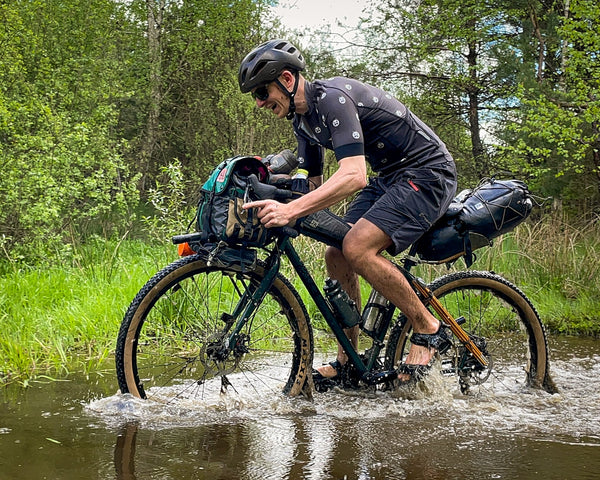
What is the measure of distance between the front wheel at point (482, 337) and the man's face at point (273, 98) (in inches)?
52.8

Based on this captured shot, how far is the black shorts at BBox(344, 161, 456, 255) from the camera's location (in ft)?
12.0

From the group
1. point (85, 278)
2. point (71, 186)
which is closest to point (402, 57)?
point (71, 186)

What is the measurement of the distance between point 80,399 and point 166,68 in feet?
49.1

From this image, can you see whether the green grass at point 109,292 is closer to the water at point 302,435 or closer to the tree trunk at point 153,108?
the water at point 302,435

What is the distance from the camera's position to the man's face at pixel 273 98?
3.63m

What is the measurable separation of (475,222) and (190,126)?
13.2 metres

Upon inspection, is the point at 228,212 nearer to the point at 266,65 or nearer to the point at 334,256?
the point at 266,65

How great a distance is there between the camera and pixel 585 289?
6.82 meters

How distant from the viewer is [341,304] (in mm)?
3834

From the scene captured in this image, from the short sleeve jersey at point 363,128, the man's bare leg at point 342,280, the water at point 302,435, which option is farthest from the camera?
the man's bare leg at point 342,280

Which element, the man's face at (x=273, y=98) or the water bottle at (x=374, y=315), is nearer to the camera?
the man's face at (x=273, y=98)

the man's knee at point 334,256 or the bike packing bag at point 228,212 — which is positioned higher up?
the bike packing bag at point 228,212

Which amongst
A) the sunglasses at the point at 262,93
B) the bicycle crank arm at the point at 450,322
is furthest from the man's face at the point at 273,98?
the bicycle crank arm at the point at 450,322

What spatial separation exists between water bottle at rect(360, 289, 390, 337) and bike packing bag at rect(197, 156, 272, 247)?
922 mm
